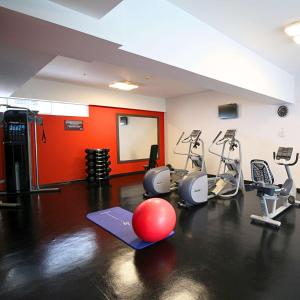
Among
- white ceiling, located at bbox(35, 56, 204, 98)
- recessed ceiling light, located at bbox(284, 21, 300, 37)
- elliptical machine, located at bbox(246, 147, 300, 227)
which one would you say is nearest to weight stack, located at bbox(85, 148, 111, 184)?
white ceiling, located at bbox(35, 56, 204, 98)

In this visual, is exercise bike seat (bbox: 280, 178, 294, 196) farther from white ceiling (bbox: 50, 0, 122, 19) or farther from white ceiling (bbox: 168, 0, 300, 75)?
white ceiling (bbox: 50, 0, 122, 19)

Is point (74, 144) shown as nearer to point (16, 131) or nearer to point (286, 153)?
point (16, 131)

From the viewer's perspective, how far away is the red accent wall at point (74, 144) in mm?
5625

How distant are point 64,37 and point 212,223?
2.92 meters

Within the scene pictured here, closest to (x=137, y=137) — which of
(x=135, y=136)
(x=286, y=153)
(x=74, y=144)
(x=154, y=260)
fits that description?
(x=135, y=136)

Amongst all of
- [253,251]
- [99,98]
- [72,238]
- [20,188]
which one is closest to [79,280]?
[72,238]

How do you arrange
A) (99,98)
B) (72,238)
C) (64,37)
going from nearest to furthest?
1. (64,37)
2. (72,238)
3. (99,98)

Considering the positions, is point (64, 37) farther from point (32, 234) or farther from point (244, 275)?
point (244, 275)

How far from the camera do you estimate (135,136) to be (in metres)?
7.51

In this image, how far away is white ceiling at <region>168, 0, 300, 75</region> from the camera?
2.38 m

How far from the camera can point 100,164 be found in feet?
19.4

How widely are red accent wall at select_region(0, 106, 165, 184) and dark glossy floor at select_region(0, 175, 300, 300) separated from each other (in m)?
2.19

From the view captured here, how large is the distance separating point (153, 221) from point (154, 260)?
15.3 inches

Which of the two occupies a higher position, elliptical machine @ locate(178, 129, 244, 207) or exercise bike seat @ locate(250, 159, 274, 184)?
exercise bike seat @ locate(250, 159, 274, 184)
